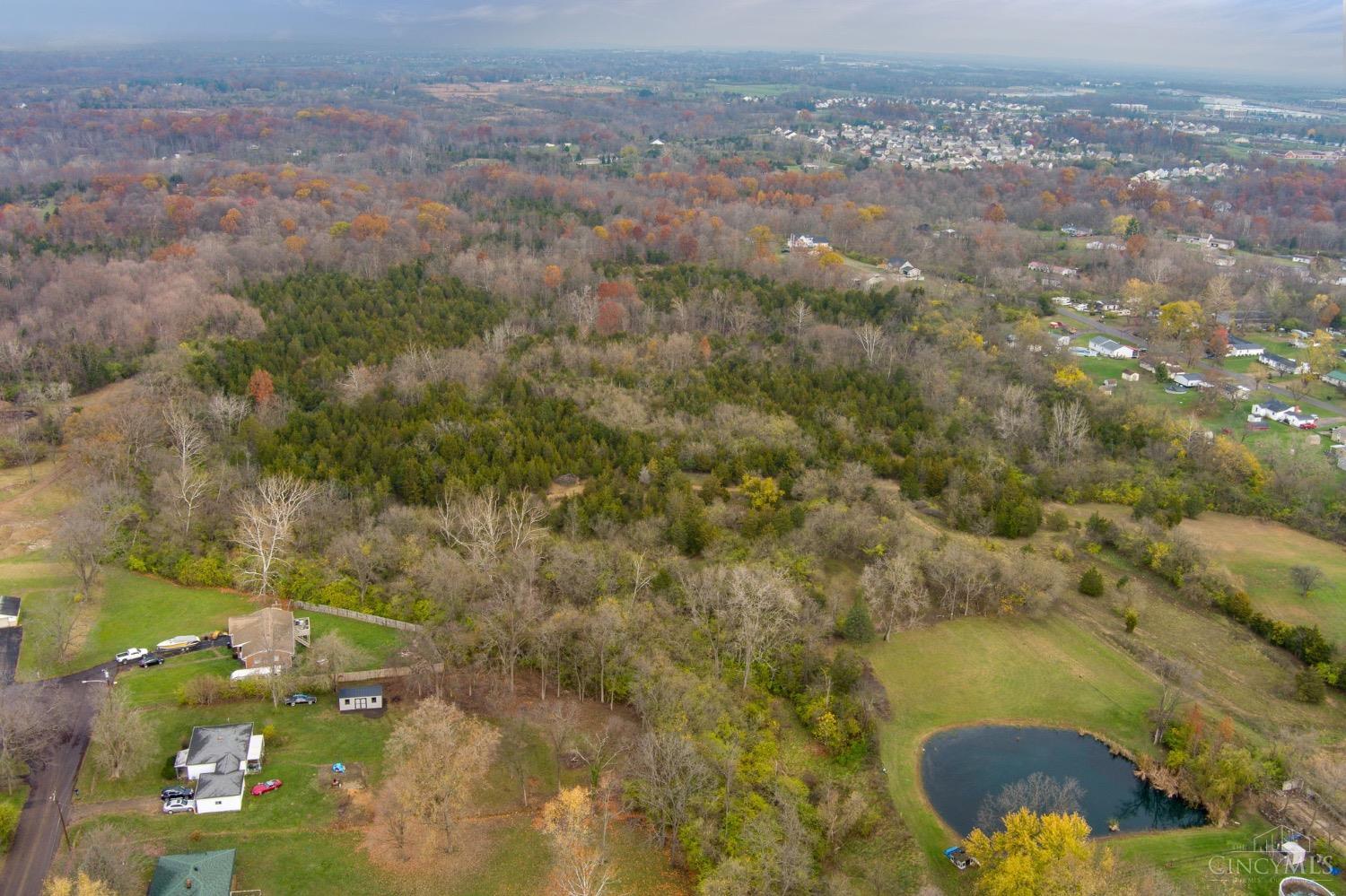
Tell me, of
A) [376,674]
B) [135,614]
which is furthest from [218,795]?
[135,614]

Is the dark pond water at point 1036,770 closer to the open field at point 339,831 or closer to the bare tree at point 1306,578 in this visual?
the open field at point 339,831

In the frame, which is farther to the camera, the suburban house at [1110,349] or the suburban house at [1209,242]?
the suburban house at [1209,242]

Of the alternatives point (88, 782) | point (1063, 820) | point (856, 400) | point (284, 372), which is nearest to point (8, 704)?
point (88, 782)

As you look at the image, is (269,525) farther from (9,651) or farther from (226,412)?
(226,412)

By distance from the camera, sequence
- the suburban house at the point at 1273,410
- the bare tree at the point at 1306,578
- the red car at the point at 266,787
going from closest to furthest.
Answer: the red car at the point at 266,787 → the bare tree at the point at 1306,578 → the suburban house at the point at 1273,410

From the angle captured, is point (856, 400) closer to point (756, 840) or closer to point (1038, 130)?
point (756, 840)

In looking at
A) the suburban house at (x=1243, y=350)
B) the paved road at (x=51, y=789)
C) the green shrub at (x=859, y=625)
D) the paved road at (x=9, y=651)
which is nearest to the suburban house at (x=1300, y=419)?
the suburban house at (x=1243, y=350)
